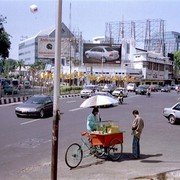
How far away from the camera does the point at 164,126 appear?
76.2 feet

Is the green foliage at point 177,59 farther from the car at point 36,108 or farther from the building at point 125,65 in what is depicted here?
the car at point 36,108

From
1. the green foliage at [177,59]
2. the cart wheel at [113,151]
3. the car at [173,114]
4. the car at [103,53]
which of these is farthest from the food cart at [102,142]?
the green foliage at [177,59]

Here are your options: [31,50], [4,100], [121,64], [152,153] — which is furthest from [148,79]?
[152,153]

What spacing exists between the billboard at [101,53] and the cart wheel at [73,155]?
10351 cm

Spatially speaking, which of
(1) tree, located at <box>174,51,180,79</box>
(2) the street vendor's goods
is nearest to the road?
(2) the street vendor's goods

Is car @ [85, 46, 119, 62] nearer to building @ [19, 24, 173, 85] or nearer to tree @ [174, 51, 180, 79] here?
building @ [19, 24, 173, 85]

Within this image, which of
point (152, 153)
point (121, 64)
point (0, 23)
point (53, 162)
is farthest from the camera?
point (121, 64)

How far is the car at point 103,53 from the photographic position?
115875 millimetres

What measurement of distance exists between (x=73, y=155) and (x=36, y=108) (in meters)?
14.5

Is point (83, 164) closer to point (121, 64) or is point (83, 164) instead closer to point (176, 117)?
point (176, 117)

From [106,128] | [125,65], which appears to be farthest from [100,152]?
[125,65]

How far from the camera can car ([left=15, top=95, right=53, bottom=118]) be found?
85.4ft

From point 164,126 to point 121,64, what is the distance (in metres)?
101

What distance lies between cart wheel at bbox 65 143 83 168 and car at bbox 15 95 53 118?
1401 cm
